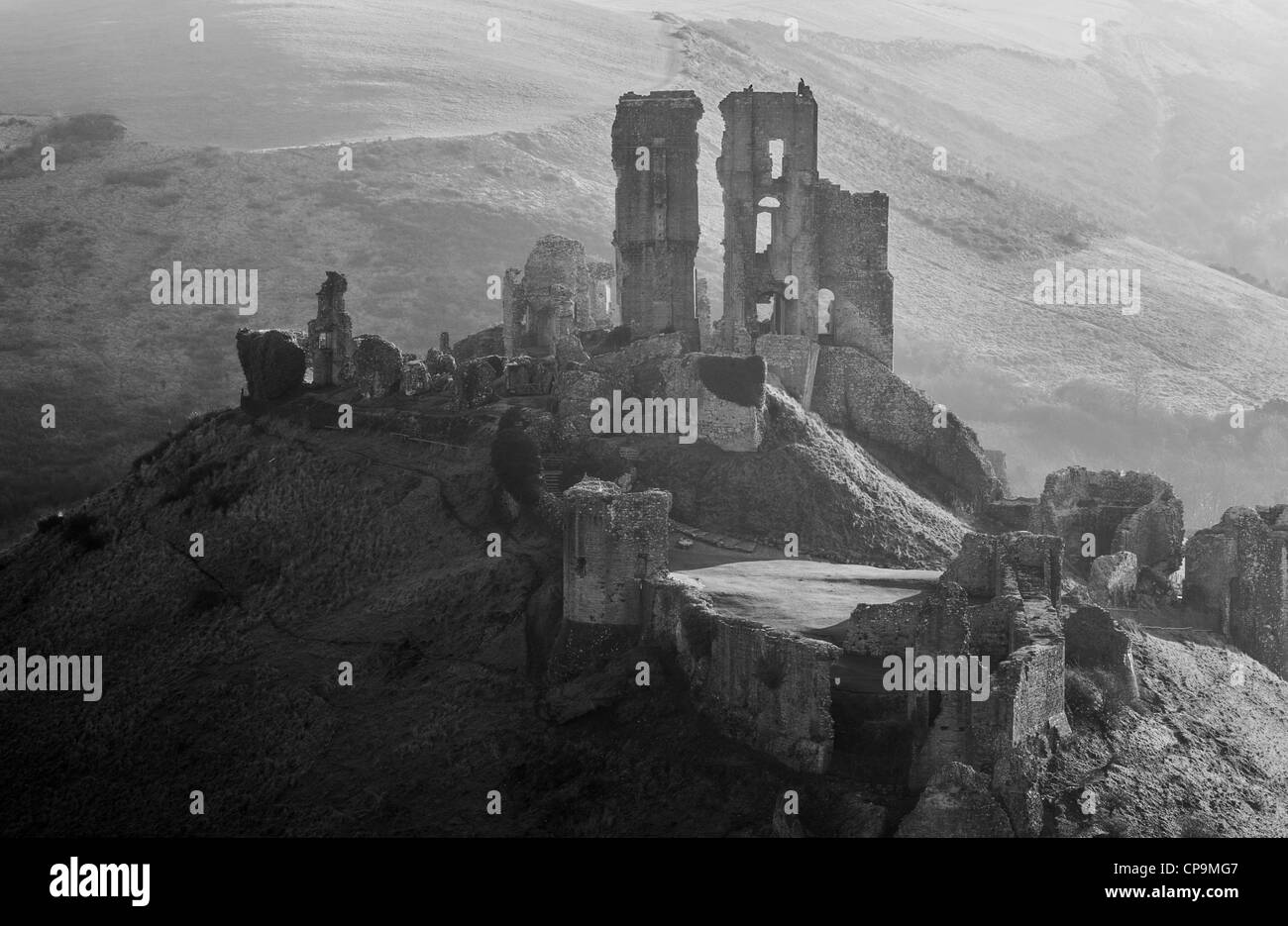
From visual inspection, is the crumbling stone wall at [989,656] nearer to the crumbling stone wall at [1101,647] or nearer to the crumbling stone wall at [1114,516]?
the crumbling stone wall at [1101,647]

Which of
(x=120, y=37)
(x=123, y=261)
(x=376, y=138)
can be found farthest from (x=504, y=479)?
(x=120, y=37)

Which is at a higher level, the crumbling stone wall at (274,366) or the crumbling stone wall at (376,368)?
the crumbling stone wall at (376,368)

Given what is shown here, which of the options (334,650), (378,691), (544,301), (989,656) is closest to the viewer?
(989,656)

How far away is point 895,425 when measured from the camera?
224ft

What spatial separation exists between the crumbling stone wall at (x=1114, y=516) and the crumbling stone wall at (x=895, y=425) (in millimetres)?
1975

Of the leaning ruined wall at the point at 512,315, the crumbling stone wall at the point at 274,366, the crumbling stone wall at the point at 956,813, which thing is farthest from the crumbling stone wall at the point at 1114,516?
the crumbling stone wall at the point at 956,813

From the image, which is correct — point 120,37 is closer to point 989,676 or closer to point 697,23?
point 697,23

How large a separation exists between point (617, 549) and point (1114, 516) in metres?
18.3

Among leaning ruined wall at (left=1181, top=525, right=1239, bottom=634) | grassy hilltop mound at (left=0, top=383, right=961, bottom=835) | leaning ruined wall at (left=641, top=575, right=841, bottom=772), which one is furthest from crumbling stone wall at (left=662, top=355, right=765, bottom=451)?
leaning ruined wall at (left=641, top=575, right=841, bottom=772)

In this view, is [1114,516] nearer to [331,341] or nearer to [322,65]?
[331,341]

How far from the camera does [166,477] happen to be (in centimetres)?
7044

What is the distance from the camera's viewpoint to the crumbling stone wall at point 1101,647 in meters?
50.2

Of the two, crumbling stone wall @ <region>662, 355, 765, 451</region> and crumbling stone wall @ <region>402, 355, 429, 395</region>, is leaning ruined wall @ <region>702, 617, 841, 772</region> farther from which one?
crumbling stone wall @ <region>402, 355, 429, 395</region>

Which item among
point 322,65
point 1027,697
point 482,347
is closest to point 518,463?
point 1027,697
